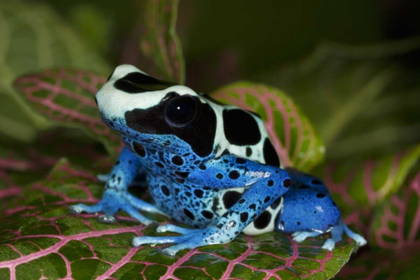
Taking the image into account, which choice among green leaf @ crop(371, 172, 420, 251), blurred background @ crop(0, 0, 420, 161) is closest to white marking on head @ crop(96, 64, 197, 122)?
blurred background @ crop(0, 0, 420, 161)

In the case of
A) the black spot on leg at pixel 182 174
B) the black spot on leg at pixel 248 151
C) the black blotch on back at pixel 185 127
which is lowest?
the black spot on leg at pixel 182 174

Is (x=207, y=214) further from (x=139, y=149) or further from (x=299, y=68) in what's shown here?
(x=299, y=68)

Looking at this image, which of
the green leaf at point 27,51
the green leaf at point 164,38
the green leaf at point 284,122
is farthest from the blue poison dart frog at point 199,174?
the green leaf at point 27,51

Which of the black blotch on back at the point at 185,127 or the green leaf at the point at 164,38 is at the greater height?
the green leaf at the point at 164,38

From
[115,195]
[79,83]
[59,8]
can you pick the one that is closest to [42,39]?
[79,83]

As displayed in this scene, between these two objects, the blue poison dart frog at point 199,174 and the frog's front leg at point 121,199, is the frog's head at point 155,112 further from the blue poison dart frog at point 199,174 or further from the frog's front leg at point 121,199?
the frog's front leg at point 121,199

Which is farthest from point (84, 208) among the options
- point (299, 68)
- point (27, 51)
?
point (299, 68)
